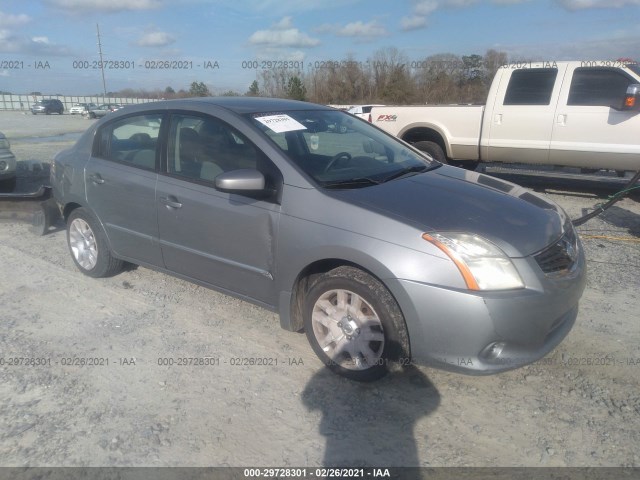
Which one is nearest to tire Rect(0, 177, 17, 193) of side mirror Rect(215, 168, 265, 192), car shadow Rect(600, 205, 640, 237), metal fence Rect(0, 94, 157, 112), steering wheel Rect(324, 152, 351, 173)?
side mirror Rect(215, 168, 265, 192)

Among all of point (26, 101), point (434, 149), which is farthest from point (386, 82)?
point (26, 101)

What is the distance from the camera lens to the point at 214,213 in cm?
357

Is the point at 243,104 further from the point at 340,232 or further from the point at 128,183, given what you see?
the point at 340,232

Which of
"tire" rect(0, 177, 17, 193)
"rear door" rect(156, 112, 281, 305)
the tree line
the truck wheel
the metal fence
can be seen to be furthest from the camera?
the metal fence

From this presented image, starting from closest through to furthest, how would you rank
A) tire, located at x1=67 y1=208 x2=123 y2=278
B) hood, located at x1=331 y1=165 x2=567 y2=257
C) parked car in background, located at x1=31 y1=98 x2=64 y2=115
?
hood, located at x1=331 y1=165 x2=567 y2=257 → tire, located at x1=67 y1=208 x2=123 y2=278 → parked car in background, located at x1=31 y1=98 x2=64 y2=115

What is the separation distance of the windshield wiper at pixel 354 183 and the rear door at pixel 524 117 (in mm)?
5568

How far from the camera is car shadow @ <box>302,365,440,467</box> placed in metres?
Result: 2.59

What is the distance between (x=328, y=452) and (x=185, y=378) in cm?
113

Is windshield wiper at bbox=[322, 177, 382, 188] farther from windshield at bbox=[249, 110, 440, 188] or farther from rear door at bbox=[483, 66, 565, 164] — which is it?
rear door at bbox=[483, 66, 565, 164]

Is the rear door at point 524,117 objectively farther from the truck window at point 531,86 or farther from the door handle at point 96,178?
the door handle at point 96,178

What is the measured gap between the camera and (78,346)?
3.65 m

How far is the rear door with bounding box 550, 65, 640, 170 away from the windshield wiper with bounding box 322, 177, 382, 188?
5581 mm

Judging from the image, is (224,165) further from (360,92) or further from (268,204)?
(360,92)

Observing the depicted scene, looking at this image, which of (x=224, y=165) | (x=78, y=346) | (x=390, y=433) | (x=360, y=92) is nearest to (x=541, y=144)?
(x=224, y=165)
